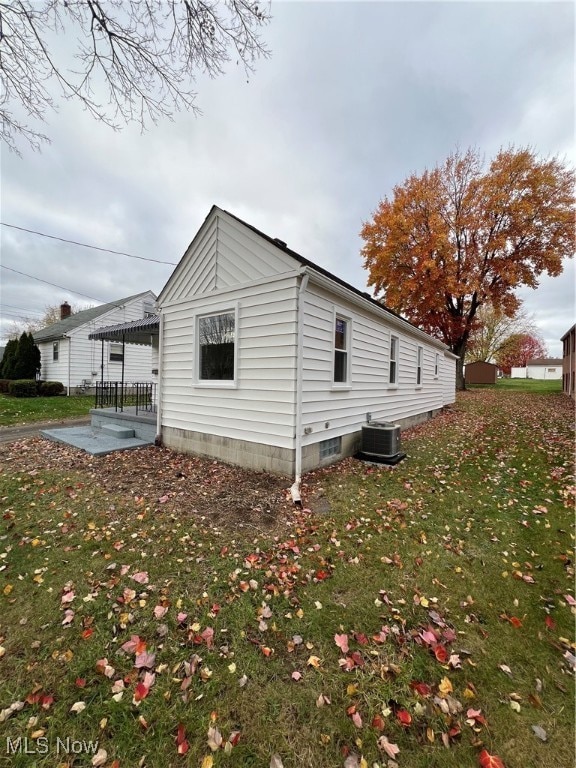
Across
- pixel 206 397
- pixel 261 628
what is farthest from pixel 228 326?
pixel 261 628

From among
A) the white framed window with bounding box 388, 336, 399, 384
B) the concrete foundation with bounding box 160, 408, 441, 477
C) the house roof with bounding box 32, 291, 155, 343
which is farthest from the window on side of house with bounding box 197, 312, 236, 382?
the house roof with bounding box 32, 291, 155, 343

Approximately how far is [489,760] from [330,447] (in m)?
4.72

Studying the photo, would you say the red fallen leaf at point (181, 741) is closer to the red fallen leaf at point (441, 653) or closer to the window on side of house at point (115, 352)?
the red fallen leaf at point (441, 653)

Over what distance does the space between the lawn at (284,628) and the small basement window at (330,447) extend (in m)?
1.32

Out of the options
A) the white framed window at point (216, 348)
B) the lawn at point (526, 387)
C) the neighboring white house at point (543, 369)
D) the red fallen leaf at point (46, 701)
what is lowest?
the red fallen leaf at point (46, 701)

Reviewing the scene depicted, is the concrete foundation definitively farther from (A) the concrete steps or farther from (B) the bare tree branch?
(B) the bare tree branch

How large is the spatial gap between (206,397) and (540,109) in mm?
10502

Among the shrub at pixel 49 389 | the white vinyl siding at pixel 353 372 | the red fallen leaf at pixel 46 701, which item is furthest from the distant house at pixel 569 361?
the shrub at pixel 49 389

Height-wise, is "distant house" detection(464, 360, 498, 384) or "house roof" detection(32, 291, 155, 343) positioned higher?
"house roof" detection(32, 291, 155, 343)

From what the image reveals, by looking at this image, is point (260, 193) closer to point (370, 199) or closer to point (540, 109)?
point (540, 109)

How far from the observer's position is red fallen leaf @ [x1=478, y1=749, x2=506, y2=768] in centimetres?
153

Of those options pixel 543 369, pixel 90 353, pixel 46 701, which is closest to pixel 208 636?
pixel 46 701

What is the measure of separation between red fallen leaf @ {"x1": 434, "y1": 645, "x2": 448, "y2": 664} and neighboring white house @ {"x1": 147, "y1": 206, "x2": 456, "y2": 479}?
3082 millimetres

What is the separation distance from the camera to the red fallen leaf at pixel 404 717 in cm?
172
